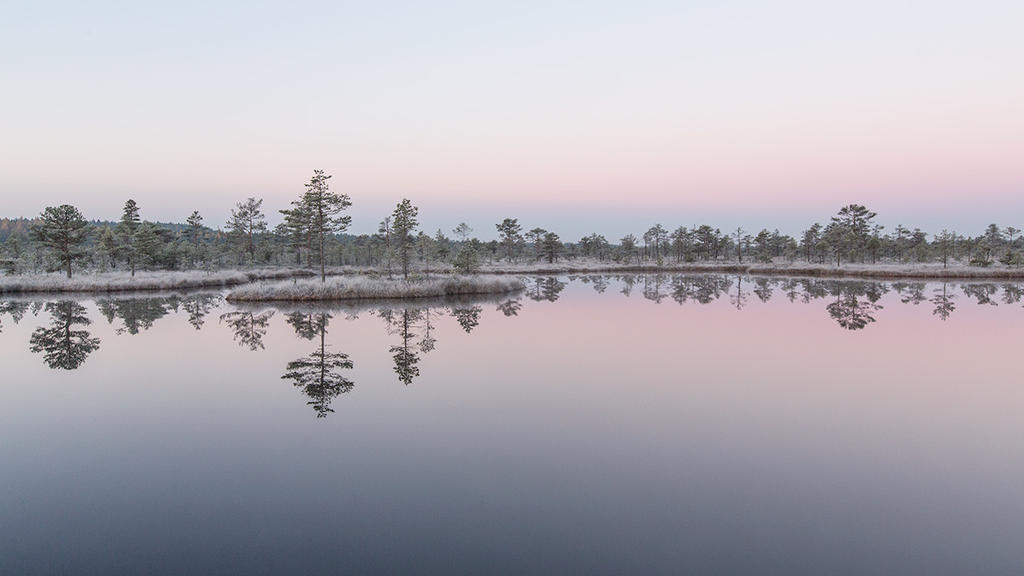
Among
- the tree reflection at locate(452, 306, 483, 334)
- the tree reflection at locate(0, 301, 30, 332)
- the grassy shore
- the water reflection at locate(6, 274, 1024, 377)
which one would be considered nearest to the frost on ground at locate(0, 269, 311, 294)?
the water reflection at locate(6, 274, 1024, 377)

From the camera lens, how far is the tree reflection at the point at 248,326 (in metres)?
17.4

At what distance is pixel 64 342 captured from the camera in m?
17.3

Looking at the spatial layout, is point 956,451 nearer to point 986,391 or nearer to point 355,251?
point 986,391

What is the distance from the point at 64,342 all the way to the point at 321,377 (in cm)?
1196

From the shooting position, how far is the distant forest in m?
44.2

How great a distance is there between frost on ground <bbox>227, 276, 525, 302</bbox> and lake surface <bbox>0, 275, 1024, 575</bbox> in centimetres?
1599

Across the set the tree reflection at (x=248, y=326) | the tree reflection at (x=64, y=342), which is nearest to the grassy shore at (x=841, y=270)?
the tree reflection at (x=248, y=326)

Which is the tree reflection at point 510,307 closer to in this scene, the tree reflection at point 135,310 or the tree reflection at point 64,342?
the tree reflection at point 135,310

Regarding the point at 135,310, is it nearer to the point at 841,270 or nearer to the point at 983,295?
the point at 983,295

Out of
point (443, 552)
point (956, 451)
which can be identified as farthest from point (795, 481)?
point (443, 552)

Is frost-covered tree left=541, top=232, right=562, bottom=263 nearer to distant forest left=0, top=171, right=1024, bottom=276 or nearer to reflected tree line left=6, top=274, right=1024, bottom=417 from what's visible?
distant forest left=0, top=171, right=1024, bottom=276

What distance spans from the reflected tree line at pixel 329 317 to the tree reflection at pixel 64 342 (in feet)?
0.09

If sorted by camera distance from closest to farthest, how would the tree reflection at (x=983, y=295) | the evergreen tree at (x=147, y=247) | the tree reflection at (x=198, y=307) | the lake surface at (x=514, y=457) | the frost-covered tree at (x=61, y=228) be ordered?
the lake surface at (x=514, y=457) < the tree reflection at (x=198, y=307) < the tree reflection at (x=983, y=295) < the frost-covered tree at (x=61, y=228) < the evergreen tree at (x=147, y=247)

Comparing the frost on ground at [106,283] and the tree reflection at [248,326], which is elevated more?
the frost on ground at [106,283]
